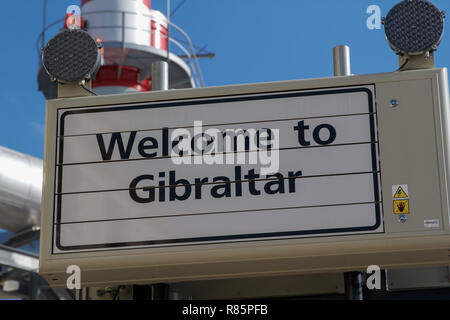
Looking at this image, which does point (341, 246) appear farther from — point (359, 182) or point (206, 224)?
point (206, 224)

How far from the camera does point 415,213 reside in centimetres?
337

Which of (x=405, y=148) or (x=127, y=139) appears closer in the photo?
(x=405, y=148)

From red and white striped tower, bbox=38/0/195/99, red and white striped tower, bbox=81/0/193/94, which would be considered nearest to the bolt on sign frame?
red and white striped tower, bbox=38/0/195/99

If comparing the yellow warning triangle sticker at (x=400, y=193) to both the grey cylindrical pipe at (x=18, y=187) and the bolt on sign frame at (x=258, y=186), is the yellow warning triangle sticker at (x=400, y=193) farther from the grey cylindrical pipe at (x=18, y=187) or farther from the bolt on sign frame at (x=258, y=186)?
the grey cylindrical pipe at (x=18, y=187)

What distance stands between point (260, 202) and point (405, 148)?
0.71m

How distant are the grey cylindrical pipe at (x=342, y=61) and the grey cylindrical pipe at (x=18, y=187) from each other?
21.8ft

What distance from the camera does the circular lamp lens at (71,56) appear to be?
12.7 ft

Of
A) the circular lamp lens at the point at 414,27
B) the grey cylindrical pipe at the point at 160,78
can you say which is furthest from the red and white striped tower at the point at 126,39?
the circular lamp lens at the point at 414,27

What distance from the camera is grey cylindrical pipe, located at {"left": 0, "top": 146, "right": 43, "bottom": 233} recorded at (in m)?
9.92

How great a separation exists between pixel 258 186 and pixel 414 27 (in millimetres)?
1075

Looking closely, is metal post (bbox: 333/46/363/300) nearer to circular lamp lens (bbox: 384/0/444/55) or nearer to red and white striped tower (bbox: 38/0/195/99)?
circular lamp lens (bbox: 384/0/444/55)

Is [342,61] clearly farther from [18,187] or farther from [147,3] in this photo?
Answer: [147,3]
